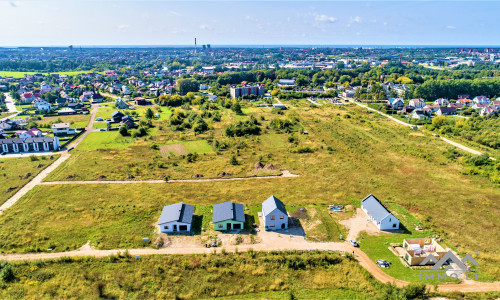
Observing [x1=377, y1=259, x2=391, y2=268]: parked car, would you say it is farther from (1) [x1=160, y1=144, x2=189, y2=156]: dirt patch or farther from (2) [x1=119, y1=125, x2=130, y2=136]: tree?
(2) [x1=119, y1=125, x2=130, y2=136]: tree

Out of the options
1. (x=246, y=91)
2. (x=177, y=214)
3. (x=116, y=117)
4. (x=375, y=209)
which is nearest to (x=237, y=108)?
(x=246, y=91)

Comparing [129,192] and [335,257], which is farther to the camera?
[129,192]

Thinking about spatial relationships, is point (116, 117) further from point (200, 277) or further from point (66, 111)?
point (200, 277)

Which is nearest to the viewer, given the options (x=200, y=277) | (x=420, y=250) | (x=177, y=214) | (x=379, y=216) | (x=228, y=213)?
(x=200, y=277)

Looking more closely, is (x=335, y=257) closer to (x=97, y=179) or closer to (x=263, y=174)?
(x=263, y=174)

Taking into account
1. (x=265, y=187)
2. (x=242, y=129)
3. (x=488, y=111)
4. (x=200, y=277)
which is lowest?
(x=200, y=277)

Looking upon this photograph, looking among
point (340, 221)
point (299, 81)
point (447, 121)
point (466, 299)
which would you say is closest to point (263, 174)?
point (340, 221)
